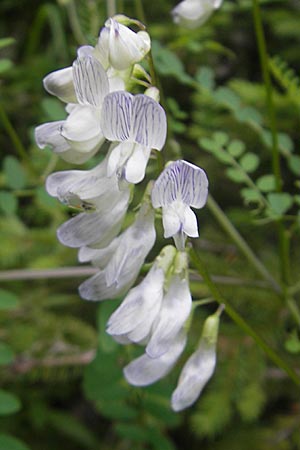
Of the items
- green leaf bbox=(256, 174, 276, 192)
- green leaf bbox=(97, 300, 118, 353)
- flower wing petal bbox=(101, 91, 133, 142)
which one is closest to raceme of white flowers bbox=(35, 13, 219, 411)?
flower wing petal bbox=(101, 91, 133, 142)

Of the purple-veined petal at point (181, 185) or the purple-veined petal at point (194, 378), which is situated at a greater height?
the purple-veined petal at point (181, 185)

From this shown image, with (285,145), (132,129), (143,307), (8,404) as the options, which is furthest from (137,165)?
(285,145)

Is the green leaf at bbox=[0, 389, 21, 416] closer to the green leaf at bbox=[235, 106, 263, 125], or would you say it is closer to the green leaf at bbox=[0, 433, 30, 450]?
the green leaf at bbox=[0, 433, 30, 450]

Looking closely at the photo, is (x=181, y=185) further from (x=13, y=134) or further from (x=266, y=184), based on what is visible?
(x=13, y=134)

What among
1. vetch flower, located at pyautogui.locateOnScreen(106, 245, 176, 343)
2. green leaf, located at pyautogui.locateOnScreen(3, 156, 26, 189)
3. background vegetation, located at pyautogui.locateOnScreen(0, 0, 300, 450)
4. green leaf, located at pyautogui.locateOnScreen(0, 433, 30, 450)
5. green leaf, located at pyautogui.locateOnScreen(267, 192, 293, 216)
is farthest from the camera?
green leaf, located at pyautogui.locateOnScreen(3, 156, 26, 189)

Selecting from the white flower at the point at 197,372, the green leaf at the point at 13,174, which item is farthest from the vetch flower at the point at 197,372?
the green leaf at the point at 13,174

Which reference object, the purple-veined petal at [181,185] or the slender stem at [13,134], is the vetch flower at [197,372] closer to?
the purple-veined petal at [181,185]
